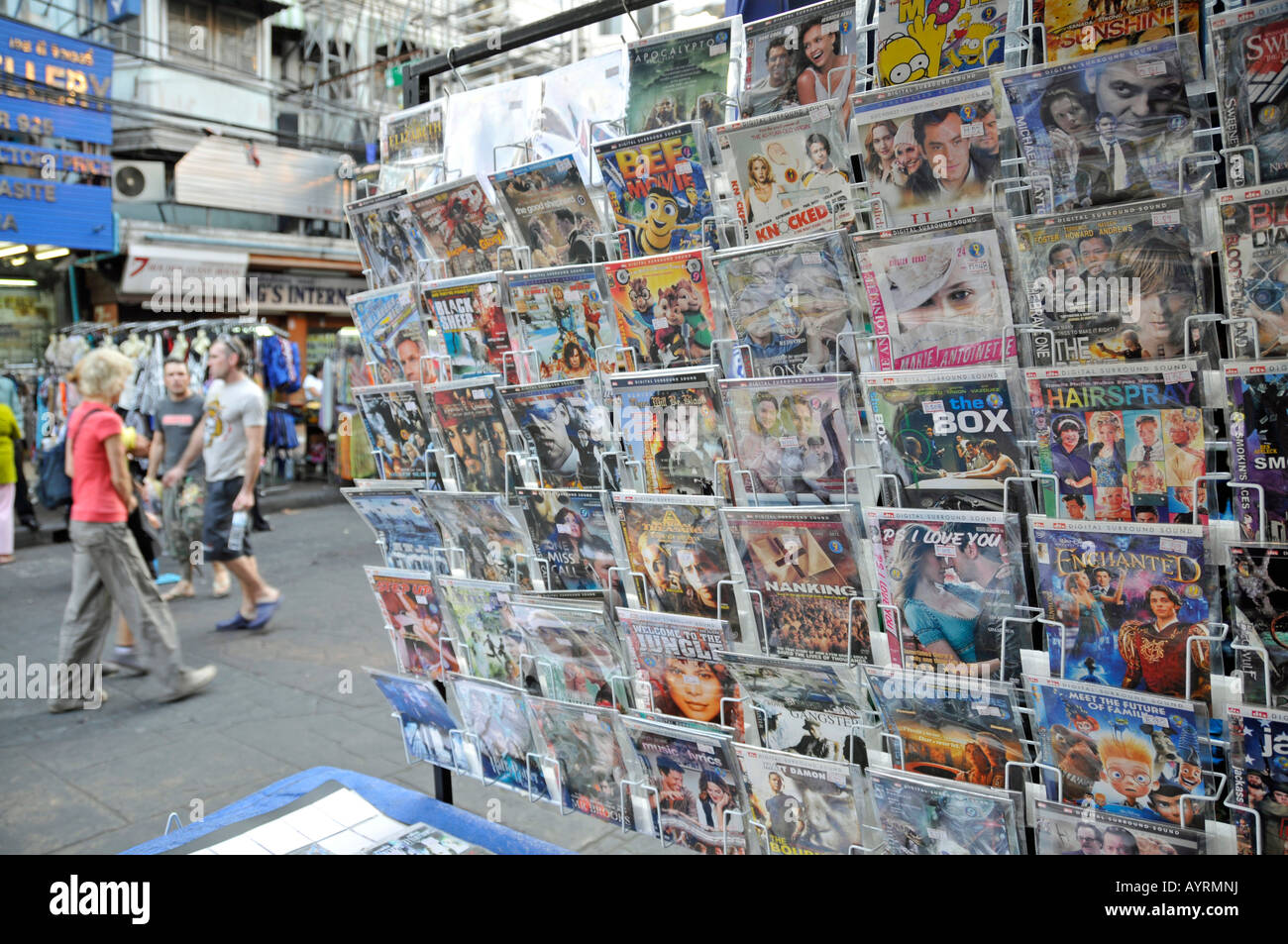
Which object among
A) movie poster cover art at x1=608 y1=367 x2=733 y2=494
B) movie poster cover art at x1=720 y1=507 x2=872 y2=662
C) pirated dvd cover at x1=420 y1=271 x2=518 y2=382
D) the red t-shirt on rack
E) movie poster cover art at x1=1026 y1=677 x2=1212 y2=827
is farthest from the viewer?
the red t-shirt on rack

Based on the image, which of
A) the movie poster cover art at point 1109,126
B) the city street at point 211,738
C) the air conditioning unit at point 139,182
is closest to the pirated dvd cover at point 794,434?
the movie poster cover art at point 1109,126

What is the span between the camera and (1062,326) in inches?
44.2

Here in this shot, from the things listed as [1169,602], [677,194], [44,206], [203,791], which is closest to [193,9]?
[44,206]

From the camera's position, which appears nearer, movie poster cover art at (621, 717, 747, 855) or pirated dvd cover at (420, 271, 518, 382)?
movie poster cover art at (621, 717, 747, 855)

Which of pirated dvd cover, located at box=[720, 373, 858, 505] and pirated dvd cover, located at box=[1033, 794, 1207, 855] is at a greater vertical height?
pirated dvd cover, located at box=[720, 373, 858, 505]

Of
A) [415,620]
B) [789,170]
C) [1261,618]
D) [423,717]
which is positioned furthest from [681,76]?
[423,717]

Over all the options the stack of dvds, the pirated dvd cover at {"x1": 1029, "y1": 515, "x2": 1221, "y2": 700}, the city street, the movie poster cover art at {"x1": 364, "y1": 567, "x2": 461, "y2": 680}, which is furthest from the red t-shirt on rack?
the pirated dvd cover at {"x1": 1029, "y1": 515, "x2": 1221, "y2": 700}

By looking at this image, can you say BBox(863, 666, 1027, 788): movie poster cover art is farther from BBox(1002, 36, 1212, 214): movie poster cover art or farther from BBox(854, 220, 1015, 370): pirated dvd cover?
BBox(1002, 36, 1212, 214): movie poster cover art

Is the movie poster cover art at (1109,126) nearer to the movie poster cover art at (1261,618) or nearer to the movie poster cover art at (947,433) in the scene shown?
the movie poster cover art at (947,433)

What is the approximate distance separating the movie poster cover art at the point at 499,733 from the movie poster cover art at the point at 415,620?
7 cm

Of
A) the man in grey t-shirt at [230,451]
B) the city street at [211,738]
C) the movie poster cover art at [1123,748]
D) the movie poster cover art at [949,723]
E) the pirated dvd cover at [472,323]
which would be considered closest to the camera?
the movie poster cover art at [1123,748]

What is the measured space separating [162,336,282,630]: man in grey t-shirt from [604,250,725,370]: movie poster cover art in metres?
4.11

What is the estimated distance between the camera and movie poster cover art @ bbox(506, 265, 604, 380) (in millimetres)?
1548

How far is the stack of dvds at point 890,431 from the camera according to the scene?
1.04 meters
